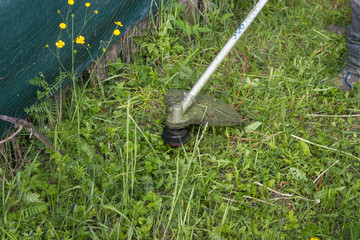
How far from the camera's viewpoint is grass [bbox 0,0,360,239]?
164cm

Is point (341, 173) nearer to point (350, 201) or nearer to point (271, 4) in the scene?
point (350, 201)

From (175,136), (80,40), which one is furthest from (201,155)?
(80,40)

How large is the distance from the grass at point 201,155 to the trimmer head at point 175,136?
0.25ft

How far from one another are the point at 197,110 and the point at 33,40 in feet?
3.26

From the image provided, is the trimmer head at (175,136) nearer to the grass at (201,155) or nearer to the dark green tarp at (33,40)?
the grass at (201,155)

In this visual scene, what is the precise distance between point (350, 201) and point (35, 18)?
1.92 metres

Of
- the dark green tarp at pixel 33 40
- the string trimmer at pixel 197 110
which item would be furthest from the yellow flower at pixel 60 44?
the string trimmer at pixel 197 110

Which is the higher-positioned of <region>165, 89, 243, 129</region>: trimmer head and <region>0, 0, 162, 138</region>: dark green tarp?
<region>0, 0, 162, 138</region>: dark green tarp

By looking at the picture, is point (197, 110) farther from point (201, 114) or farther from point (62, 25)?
point (62, 25)

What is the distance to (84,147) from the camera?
1.84 m

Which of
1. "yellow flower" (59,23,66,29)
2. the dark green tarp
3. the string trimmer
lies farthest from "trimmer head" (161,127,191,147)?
"yellow flower" (59,23,66,29)

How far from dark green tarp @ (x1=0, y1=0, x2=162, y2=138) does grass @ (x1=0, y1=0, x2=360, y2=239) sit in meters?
0.20

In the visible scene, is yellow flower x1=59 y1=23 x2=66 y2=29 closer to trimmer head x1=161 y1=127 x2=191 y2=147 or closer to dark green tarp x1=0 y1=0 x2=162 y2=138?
dark green tarp x1=0 y1=0 x2=162 y2=138

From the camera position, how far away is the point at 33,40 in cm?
173
